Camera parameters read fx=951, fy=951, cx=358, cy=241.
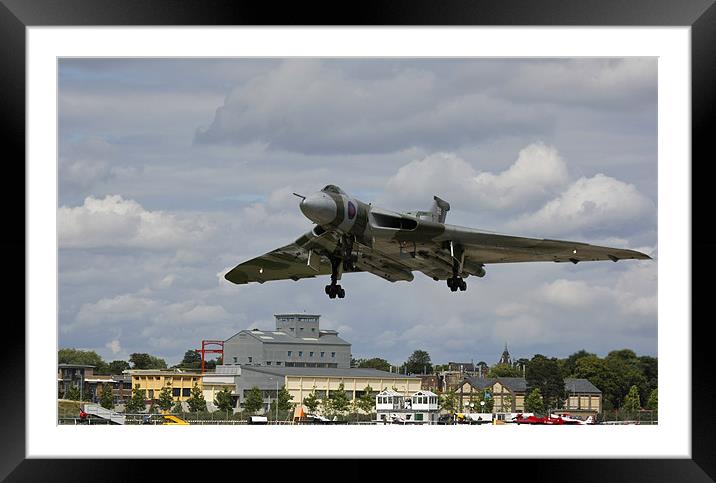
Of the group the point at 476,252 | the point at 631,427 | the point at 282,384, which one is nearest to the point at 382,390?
the point at 282,384

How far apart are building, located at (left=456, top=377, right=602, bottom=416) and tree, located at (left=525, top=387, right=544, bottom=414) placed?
0.51 m

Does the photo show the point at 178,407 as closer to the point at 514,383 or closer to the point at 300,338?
the point at 300,338

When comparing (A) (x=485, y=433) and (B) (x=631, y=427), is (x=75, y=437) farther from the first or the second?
(B) (x=631, y=427)

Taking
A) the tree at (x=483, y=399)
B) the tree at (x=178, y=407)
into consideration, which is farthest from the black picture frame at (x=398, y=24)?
the tree at (x=178, y=407)

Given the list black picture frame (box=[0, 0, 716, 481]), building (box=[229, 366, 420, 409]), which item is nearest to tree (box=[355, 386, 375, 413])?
building (box=[229, 366, 420, 409])

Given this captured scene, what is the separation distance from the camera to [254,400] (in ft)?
103

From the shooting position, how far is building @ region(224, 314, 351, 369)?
98.8 feet

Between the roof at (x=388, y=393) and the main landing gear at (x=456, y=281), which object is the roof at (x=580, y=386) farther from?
the main landing gear at (x=456, y=281)

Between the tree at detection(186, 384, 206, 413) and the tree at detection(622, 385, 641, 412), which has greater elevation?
the tree at detection(622, 385, 641, 412)

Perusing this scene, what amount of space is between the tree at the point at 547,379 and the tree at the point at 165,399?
12649mm

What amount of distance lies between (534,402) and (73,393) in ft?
48.4

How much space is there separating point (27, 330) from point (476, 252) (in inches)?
624

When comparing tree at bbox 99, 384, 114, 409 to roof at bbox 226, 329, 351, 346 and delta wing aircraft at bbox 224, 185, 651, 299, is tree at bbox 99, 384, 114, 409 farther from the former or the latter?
delta wing aircraft at bbox 224, 185, 651, 299

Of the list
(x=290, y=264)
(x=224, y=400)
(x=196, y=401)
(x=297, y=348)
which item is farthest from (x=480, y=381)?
(x=290, y=264)
